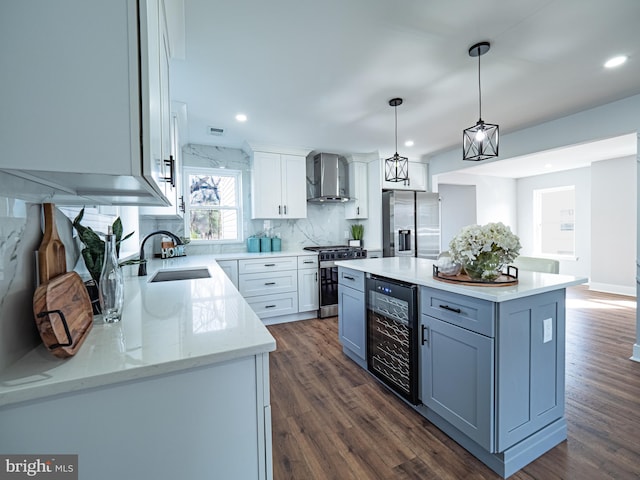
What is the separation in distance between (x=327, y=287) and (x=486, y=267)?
2.66m

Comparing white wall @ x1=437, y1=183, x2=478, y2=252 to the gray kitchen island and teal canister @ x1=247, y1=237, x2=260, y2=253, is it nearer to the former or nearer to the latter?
teal canister @ x1=247, y1=237, x2=260, y2=253

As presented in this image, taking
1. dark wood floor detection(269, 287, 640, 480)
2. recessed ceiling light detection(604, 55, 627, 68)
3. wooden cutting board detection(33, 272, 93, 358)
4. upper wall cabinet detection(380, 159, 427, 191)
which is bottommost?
dark wood floor detection(269, 287, 640, 480)

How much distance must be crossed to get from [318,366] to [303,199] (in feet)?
8.04

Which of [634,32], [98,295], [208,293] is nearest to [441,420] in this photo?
[208,293]

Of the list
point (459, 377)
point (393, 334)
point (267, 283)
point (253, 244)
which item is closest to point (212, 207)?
point (253, 244)

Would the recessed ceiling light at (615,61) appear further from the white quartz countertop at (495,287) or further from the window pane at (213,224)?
the window pane at (213,224)

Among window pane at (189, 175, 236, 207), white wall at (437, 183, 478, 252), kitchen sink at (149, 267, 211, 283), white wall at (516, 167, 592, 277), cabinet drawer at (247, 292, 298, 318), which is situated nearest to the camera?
kitchen sink at (149, 267, 211, 283)

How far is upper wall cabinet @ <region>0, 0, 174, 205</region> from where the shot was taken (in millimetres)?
626

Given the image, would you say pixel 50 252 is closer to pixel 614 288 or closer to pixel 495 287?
pixel 495 287

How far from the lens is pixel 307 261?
4004 mm

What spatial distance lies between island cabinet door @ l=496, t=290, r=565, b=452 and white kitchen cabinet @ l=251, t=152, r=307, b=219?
3.18m

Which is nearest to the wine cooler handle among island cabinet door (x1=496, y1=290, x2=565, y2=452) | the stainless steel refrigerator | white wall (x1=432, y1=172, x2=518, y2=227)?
island cabinet door (x1=496, y1=290, x2=565, y2=452)

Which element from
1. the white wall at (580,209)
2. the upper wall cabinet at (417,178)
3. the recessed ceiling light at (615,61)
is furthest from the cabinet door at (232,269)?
the white wall at (580,209)

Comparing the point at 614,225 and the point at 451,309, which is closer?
the point at 451,309
